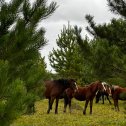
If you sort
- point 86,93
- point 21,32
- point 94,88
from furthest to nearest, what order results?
point 86,93 < point 94,88 < point 21,32

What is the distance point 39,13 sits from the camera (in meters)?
6.80

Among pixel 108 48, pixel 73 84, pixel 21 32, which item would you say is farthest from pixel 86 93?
pixel 21 32

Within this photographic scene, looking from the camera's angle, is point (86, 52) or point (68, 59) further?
point (68, 59)

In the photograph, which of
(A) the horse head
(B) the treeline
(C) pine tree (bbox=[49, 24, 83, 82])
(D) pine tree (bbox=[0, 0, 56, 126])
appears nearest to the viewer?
(D) pine tree (bbox=[0, 0, 56, 126])

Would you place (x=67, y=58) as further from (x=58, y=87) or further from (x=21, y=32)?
(x=21, y=32)

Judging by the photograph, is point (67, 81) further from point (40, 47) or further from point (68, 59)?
point (68, 59)

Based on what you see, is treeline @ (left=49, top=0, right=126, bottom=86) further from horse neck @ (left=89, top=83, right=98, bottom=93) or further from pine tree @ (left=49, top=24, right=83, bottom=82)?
pine tree @ (left=49, top=24, right=83, bottom=82)

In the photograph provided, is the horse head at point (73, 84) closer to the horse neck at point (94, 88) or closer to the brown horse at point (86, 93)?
the brown horse at point (86, 93)

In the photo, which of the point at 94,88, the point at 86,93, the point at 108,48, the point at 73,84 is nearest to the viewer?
the point at 108,48

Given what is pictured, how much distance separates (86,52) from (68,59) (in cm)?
3429

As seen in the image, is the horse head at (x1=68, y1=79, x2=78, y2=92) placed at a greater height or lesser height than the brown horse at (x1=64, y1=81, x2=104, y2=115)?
greater

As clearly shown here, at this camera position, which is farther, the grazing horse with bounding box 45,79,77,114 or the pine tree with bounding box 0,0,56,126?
the grazing horse with bounding box 45,79,77,114

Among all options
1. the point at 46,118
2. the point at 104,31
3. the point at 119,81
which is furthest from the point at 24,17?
the point at 46,118

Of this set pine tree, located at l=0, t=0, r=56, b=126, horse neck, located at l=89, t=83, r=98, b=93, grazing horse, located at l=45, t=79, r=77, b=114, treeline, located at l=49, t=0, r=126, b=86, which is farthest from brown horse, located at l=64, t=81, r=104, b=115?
→ pine tree, located at l=0, t=0, r=56, b=126
